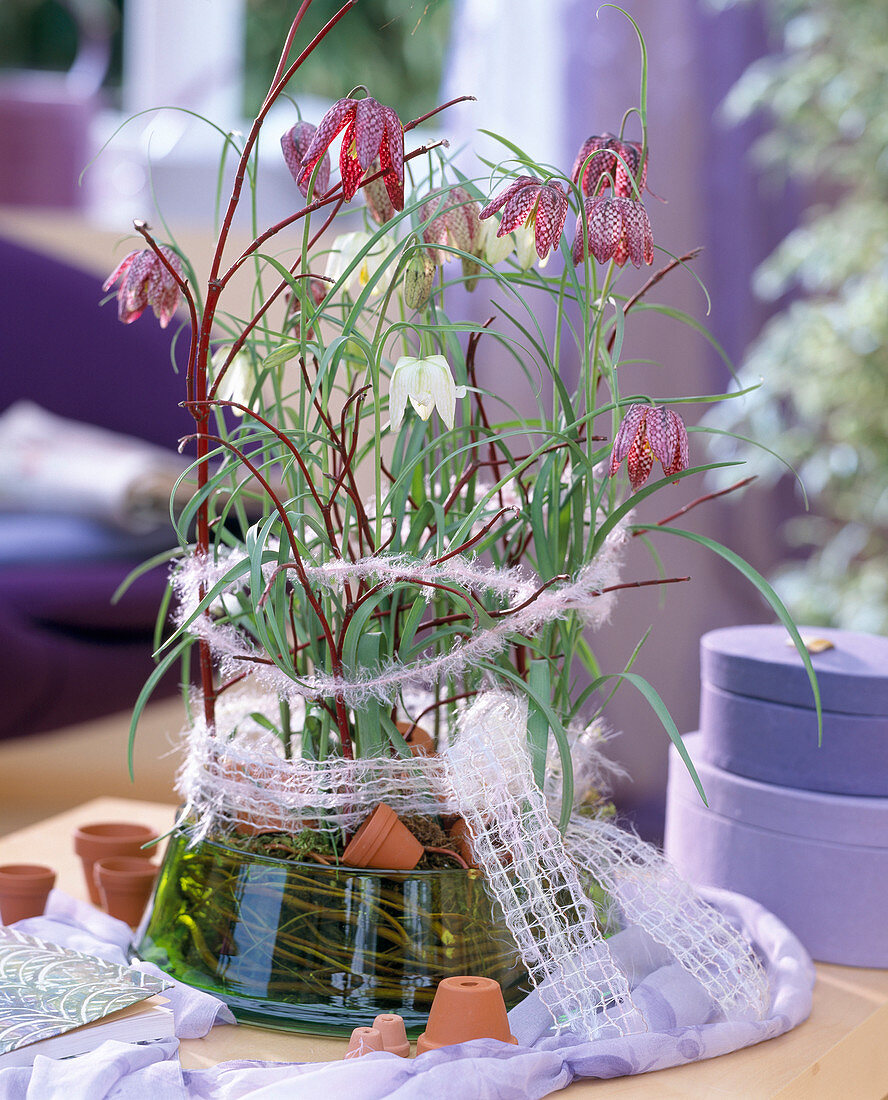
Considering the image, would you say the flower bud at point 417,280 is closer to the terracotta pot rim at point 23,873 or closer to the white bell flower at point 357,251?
the white bell flower at point 357,251

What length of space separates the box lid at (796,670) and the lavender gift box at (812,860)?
0.07 m

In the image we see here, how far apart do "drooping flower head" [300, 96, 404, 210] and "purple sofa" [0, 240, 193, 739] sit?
3.97ft

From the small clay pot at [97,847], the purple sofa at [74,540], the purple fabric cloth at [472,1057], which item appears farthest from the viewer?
the purple sofa at [74,540]

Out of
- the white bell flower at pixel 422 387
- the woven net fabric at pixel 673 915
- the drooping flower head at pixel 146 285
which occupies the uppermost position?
the drooping flower head at pixel 146 285

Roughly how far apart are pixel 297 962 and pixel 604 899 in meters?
0.19

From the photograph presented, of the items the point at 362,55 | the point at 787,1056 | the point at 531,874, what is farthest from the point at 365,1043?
the point at 362,55

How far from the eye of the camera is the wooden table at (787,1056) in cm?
69

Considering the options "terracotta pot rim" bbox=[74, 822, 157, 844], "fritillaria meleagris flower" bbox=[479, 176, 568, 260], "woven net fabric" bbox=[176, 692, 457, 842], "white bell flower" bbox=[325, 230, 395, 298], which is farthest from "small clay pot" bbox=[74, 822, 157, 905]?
"fritillaria meleagris flower" bbox=[479, 176, 568, 260]

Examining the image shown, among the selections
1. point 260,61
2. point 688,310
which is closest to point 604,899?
point 688,310

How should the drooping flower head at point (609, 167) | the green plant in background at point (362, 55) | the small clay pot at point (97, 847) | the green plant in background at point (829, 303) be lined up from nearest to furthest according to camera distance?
1. the drooping flower head at point (609, 167)
2. the small clay pot at point (97, 847)
3. the green plant in background at point (829, 303)
4. the green plant in background at point (362, 55)

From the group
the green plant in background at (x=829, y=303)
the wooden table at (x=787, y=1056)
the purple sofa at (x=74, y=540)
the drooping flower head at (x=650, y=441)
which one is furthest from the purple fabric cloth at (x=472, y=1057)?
the green plant in background at (x=829, y=303)

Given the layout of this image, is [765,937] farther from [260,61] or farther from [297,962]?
[260,61]

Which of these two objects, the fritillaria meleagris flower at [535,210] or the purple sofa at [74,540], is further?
the purple sofa at [74,540]

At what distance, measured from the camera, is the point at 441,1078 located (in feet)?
2.02
